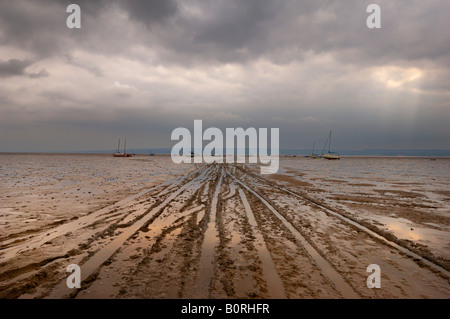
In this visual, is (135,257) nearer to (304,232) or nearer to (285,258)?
(285,258)

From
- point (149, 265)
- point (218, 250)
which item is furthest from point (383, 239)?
point (149, 265)

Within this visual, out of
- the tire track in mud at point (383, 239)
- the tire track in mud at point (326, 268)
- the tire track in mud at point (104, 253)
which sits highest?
the tire track in mud at point (104, 253)

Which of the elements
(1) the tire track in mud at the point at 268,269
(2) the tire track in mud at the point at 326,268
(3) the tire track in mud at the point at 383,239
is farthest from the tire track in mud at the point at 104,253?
(3) the tire track in mud at the point at 383,239

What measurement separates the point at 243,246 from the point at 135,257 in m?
3.24

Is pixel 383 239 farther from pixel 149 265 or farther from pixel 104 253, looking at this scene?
pixel 104 253

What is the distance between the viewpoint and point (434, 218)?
36.2 feet

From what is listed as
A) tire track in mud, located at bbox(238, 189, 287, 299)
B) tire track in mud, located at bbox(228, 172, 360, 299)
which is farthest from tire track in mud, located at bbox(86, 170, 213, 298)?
tire track in mud, located at bbox(228, 172, 360, 299)

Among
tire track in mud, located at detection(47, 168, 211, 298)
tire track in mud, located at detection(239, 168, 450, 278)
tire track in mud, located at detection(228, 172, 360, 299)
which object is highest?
tire track in mud, located at detection(47, 168, 211, 298)

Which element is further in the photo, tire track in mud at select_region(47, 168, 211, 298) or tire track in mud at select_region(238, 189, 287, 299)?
tire track in mud at select_region(238, 189, 287, 299)

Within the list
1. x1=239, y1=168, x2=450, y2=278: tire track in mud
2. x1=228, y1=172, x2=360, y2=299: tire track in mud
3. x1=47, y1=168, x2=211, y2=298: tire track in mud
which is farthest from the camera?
x1=239, y1=168, x2=450, y2=278: tire track in mud

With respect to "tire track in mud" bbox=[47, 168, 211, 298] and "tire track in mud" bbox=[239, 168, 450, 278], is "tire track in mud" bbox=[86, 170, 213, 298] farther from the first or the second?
"tire track in mud" bbox=[239, 168, 450, 278]

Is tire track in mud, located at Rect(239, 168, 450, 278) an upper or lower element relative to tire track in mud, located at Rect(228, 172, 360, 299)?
lower

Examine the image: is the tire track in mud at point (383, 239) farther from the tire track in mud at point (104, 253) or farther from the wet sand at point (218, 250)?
the tire track in mud at point (104, 253)

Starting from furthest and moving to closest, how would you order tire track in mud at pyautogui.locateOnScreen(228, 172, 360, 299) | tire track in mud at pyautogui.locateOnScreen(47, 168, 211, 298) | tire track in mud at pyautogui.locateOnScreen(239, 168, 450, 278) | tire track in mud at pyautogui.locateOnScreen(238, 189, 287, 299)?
1. tire track in mud at pyautogui.locateOnScreen(239, 168, 450, 278)
2. tire track in mud at pyautogui.locateOnScreen(228, 172, 360, 299)
3. tire track in mud at pyautogui.locateOnScreen(238, 189, 287, 299)
4. tire track in mud at pyautogui.locateOnScreen(47, 168, 211, 298)
